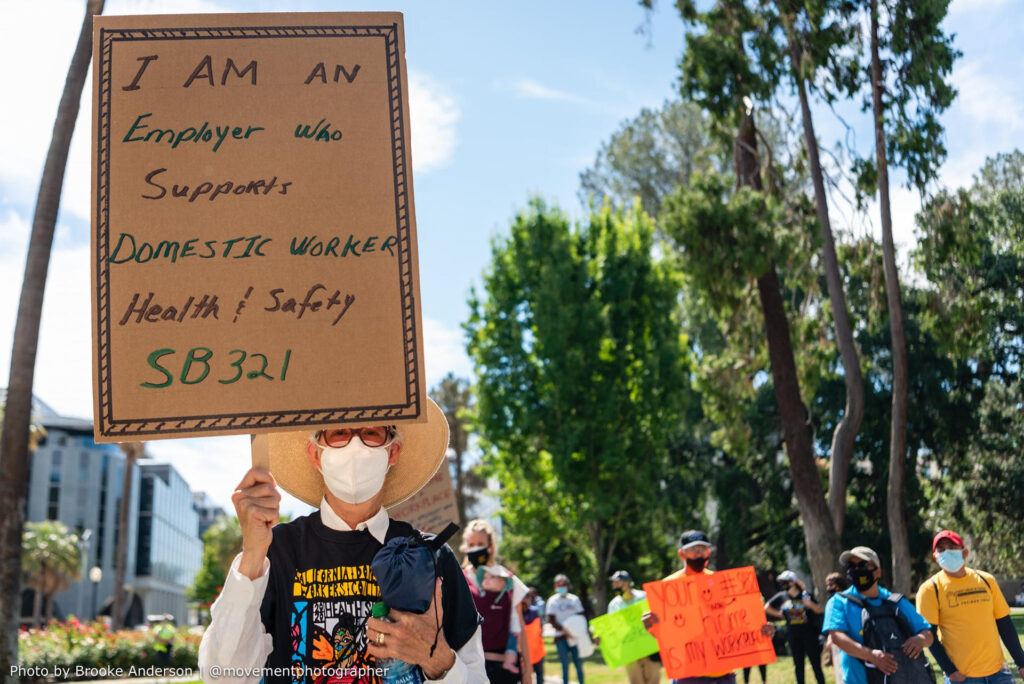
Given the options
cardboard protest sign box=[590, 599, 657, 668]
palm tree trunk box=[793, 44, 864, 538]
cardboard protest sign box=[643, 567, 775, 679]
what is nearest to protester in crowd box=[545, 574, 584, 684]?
cardboard protest sign box=[590, 599, 657, 668]

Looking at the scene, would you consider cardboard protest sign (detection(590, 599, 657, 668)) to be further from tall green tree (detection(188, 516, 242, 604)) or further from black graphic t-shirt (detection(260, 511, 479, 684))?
tall green tree (detection(188, 516, 242, 604))

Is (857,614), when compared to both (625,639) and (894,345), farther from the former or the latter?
(894,345)

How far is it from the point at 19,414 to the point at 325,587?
34.2 feet

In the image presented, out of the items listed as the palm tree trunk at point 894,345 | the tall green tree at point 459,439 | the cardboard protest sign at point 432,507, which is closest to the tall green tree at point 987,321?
the palm tree trunk at point 894,345

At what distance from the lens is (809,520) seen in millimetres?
15836

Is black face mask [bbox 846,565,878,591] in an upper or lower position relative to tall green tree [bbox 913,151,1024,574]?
lower

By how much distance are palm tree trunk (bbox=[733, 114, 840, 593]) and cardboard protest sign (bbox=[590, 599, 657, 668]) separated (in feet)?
17.7

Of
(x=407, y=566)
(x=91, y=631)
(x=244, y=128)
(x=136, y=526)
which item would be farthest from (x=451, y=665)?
(x=136, y=526)

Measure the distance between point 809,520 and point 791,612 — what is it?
82.9 inches

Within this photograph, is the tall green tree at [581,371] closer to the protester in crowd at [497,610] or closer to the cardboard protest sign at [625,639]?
the cardboard protest sign at [625,639]

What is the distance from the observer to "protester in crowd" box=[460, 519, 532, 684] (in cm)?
723

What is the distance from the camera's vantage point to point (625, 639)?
10.8 meters

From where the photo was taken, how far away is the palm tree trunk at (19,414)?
11461 millimetres

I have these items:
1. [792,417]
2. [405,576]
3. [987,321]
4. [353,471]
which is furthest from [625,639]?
[987,321]
